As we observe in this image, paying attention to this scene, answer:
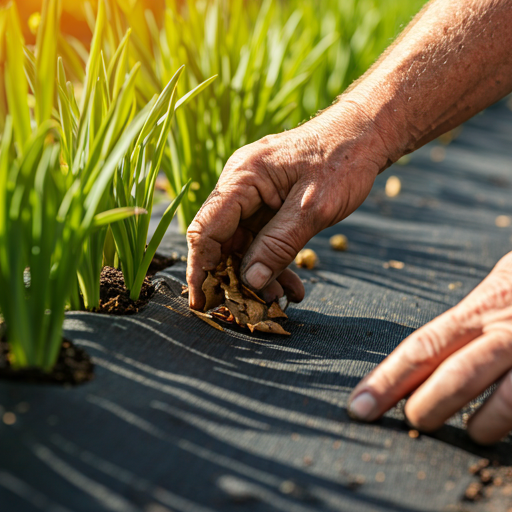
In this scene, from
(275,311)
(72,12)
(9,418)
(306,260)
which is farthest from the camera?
(72,12)

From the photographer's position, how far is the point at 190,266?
0.99 meters

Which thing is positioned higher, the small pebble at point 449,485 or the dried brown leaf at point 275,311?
the dried brown leaf at point 275,311

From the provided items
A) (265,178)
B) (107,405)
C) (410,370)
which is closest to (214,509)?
(107,405)

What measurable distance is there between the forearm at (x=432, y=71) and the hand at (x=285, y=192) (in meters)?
0.05

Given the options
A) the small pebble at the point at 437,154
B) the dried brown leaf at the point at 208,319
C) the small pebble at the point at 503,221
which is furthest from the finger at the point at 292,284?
the small pebble at the point at 437,154

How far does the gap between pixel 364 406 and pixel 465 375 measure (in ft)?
0.51

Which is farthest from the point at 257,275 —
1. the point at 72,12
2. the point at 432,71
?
the point at 72,12

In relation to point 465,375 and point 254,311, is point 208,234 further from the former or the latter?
point 465,375

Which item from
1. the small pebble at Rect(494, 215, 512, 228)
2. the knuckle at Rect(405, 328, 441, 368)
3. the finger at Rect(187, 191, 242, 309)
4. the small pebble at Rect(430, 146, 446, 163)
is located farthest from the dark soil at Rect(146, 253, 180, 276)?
the small pebble at Rect(430, 146, 446, 163)

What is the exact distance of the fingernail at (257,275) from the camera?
0.95m

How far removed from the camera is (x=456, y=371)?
663mm

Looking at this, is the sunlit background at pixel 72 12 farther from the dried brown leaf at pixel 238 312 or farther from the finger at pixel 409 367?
the finger at pixel 409 367

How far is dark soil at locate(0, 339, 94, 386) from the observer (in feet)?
2.04

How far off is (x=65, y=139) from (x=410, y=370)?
745mm
